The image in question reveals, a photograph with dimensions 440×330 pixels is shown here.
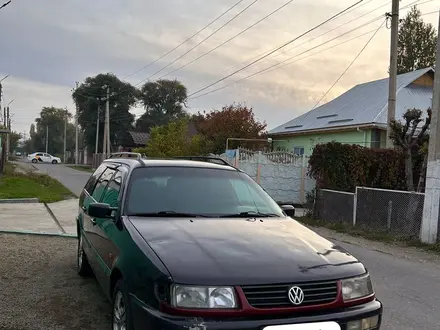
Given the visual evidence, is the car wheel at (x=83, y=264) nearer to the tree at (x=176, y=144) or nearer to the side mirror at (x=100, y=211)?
the side mirror at (x=100, y=211)

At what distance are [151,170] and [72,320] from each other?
5.56 ft

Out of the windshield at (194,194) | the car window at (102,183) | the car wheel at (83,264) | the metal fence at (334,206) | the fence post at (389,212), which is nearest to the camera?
the windshield at (194,194)

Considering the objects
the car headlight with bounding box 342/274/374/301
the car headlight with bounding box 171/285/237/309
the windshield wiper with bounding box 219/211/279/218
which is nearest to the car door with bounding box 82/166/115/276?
the windshield wiper with bounding box 219/211/279/218

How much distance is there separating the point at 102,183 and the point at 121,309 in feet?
7.46

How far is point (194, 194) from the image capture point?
179 inches

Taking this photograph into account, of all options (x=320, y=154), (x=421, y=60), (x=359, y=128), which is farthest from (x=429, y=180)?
(x=421, y=60)

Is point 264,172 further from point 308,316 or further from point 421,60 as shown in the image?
point 421,60

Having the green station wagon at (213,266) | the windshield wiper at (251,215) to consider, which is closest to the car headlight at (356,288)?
the green station wagon at (213,266)

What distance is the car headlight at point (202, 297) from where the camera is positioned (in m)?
2.88

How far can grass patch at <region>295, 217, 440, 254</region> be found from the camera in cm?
956

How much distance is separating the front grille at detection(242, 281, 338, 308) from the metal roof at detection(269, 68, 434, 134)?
1850cm

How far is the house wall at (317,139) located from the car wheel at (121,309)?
18593 millimetres

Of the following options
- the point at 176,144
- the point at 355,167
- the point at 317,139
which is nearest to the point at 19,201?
the point at 355,167

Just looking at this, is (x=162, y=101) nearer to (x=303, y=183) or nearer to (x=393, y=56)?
(x=303, y=183)
